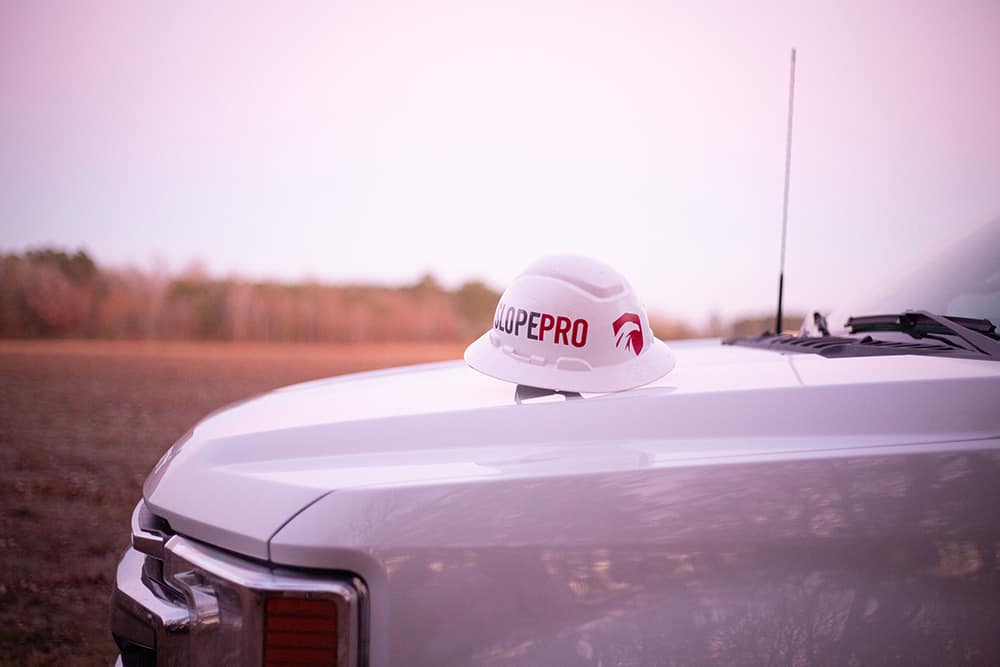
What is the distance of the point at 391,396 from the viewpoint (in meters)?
1.87

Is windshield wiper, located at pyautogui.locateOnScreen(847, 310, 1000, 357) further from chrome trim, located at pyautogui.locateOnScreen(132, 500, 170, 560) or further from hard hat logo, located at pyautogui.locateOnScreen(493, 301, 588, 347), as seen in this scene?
chrome trim, located at pyautogui.locateOnScreen(132, 500, 170, 560)

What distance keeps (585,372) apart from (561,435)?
12.2 inches

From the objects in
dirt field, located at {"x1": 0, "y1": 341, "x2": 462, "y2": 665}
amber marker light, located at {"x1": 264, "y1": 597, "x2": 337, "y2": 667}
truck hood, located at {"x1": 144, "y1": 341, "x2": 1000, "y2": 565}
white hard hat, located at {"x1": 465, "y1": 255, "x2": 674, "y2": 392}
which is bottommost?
dirt field, located at {"x1": 0, "y1": 341, "x2": 462, "y2": 665}

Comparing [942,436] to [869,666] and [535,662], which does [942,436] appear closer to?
[869,666]

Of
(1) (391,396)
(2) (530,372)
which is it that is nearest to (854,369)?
(2) (530,372)

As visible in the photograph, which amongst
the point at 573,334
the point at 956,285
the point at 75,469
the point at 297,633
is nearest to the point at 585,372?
the point at 573,334

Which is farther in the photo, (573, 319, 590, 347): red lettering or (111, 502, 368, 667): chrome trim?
(573, 319, 590, 347): red lettering

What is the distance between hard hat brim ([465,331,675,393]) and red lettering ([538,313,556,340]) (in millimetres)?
78

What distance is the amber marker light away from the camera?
1.25 metres

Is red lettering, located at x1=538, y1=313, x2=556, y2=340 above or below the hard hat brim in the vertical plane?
above

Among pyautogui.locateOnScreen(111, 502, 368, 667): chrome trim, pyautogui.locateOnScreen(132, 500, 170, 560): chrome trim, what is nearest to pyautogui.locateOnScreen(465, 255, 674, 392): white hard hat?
pyautogui.locateOnScreen(111, 502, 368, 667): chrome trim

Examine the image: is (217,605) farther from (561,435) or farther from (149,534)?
(561,435)

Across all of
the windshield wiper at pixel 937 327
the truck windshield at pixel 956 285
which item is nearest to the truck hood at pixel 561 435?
the windshield wiper at pixel 937 327

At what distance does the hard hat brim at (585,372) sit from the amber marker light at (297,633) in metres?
0.68
